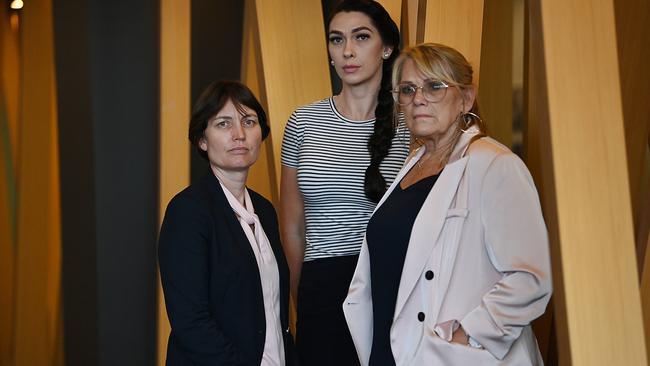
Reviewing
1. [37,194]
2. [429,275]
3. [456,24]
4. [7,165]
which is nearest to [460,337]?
[429,275]

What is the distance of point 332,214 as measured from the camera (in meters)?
2.99

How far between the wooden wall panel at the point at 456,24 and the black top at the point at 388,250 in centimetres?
93

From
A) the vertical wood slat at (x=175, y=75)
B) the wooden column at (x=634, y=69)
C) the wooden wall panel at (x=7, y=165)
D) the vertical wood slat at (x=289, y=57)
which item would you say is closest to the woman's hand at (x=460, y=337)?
the wooden column at (x=634, y=69)

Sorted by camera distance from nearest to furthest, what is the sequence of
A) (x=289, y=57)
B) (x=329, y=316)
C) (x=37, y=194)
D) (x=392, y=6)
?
(x=329, y=316)
(x=392, y=6)
(x=289, y=57)
(x=37, y=194)

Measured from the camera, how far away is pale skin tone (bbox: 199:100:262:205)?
2.55 m

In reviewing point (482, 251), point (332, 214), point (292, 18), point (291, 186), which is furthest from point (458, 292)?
point (292, 18)

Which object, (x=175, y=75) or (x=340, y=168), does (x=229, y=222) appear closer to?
(x=340, y=168)

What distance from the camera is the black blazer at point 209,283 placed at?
235 centimetres

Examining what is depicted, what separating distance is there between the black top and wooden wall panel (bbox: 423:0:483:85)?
3.04 ft

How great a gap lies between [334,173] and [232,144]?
0.54 m

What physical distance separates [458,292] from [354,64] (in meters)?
1.16

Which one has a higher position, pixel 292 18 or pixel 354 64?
pixel 292 18

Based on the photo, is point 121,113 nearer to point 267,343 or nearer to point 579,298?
point 267,343

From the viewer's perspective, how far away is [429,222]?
7.12 ft
